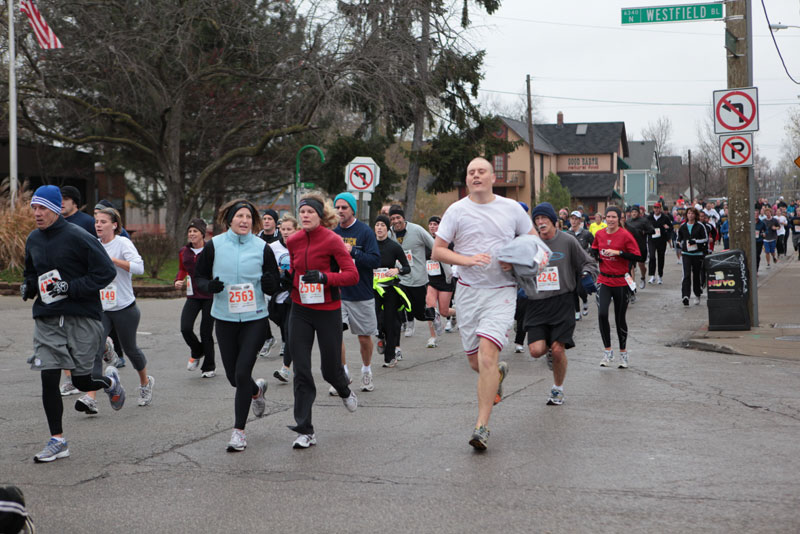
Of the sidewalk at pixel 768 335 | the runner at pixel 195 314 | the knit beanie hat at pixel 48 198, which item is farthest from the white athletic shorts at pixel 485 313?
the sidewalk at pixel 768 335

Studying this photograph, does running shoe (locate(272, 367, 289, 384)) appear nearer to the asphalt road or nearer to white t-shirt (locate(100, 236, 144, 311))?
the asphalt road

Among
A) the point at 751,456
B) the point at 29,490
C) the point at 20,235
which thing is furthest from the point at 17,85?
the point at 751,456

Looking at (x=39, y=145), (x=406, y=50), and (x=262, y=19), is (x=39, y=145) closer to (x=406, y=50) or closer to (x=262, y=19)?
(x=262, y=19)

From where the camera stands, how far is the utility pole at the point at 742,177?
1348 centimetres

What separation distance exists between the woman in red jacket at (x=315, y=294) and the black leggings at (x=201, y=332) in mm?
3412

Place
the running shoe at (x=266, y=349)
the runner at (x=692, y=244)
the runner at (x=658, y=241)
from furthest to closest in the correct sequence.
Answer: the runner at (x=658, y=241) < the runner at (x=692, y=244) < the running shoe at (x=266, y=349)

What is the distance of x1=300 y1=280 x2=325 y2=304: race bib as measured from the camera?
6781mm

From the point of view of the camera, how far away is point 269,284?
666cm

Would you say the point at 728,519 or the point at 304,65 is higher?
the point at 304,65

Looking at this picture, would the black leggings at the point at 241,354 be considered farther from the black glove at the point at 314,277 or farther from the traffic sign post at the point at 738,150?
the traffic sign post at the point at 738,150

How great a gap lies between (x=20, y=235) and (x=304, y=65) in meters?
9.48

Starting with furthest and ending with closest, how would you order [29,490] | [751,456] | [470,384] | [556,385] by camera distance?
1. [470,384]
2. [556,385]
3. [751,456]
4. [29,490]

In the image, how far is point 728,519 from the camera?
4.71m

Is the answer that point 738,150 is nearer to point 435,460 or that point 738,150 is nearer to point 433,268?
point 433,268
